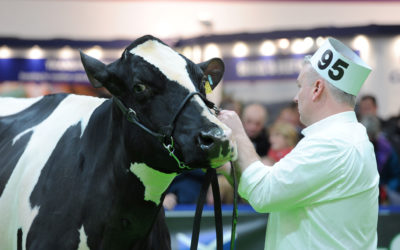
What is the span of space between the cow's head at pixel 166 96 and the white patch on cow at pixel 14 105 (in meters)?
1.00

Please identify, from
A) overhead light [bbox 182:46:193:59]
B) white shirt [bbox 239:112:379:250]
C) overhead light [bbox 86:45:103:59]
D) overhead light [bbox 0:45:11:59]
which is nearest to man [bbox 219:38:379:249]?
white shirt [bbox 239:112:379:250]

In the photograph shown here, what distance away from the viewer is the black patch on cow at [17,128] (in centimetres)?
296

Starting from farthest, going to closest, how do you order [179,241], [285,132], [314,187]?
[285,132] < [179,241] < [314,187]

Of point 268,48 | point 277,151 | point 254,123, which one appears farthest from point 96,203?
point 268,48

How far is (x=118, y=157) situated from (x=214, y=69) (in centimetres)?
71

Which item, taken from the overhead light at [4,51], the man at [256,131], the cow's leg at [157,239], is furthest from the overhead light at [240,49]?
the cow's leg at [157,239]

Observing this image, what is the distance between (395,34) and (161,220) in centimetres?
686

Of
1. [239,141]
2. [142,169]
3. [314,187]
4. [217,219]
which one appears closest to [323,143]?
[314,187]

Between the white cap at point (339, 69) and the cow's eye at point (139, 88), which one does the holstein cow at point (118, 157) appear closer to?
the cow's eye at point (139, 88)

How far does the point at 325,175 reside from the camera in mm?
2432

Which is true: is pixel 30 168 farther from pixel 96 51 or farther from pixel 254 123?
pixel 96 51

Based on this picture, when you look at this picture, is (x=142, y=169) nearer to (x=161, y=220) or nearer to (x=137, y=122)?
(x=137, y=122)

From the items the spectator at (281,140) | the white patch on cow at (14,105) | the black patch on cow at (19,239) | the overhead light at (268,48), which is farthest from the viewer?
the overhead light at (268,48)

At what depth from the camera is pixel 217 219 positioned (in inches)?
107
